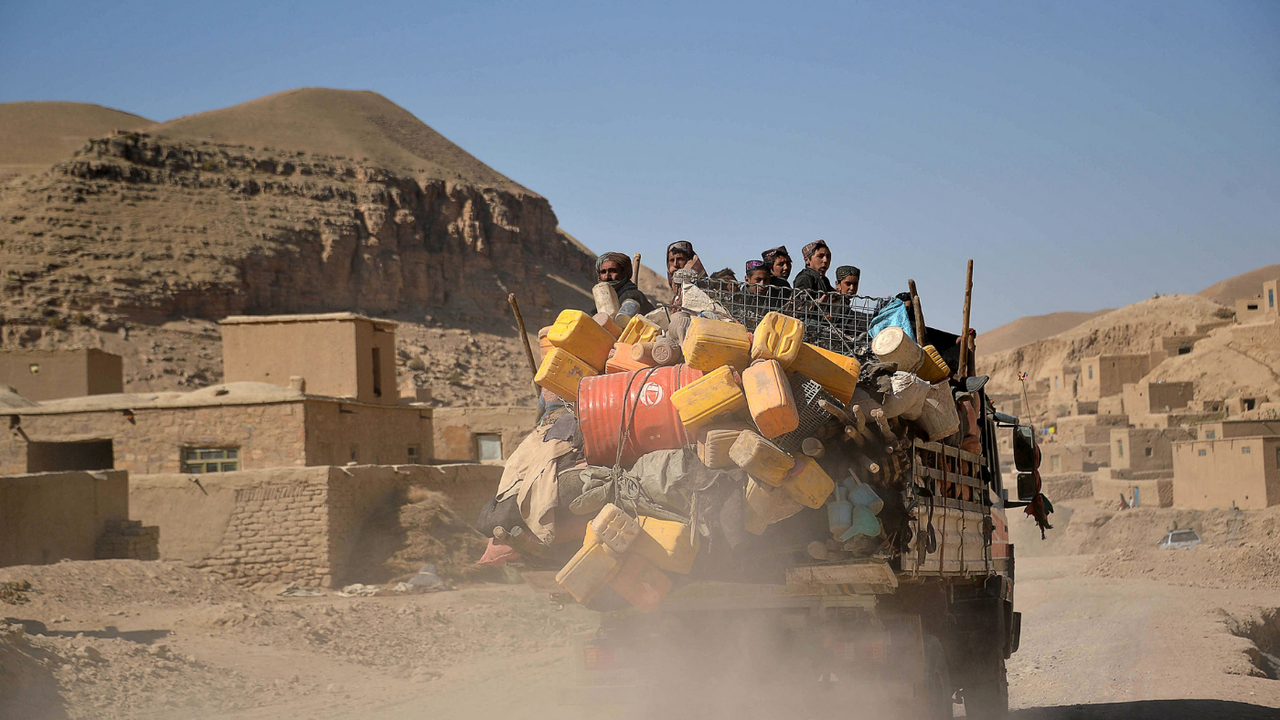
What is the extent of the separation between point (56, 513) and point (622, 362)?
12.2 m

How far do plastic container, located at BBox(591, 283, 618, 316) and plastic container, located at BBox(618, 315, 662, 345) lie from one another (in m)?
0.64

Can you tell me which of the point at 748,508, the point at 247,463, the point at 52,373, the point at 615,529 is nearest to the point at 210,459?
the point at 247,463

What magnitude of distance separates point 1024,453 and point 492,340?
291 ft

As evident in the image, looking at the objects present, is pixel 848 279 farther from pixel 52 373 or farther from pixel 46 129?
pixel 46 129

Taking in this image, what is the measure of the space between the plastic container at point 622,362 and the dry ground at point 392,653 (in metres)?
3.43

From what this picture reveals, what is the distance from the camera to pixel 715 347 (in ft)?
17.3

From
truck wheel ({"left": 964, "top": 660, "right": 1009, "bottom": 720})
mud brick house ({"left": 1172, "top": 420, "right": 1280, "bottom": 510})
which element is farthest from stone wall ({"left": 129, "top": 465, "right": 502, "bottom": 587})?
mud brick house ({"left": 1172, "top": 420, "right": 1280, "bottom": 510})

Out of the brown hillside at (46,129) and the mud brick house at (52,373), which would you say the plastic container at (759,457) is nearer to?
the mud brick house at (52,373)

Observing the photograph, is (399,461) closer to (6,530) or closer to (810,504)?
(6,530)

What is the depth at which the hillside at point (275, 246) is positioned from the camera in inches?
2916

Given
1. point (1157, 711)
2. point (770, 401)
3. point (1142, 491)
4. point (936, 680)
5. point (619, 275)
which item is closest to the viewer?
point (770, 401)

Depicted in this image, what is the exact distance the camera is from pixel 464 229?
354 ft

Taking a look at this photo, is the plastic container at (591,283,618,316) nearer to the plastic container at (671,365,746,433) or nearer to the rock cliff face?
the plastic container at (671,365,746,433)

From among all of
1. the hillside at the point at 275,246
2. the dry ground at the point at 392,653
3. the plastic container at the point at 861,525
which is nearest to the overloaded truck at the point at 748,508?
the plastic container at the point at 861,525
